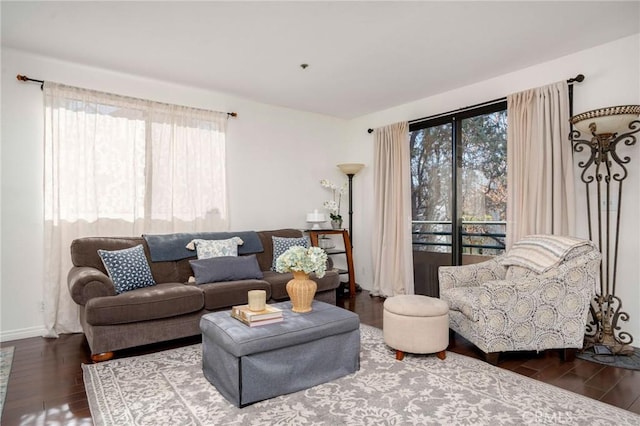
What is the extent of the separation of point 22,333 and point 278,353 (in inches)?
106

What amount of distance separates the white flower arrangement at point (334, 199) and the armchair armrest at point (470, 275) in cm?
213

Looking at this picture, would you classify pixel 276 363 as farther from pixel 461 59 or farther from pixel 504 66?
pixel 504 66

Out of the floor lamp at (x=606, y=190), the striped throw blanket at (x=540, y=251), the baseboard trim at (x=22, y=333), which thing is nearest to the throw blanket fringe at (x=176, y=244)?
the baseboard trim at (x=22, y=333)

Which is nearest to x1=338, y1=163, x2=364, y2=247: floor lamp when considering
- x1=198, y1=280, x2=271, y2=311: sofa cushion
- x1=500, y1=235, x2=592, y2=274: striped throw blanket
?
x1=198, y1=280, x2=271, y2=311: sofa cushion

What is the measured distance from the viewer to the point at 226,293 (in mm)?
3303

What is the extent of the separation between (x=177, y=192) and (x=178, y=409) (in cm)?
260

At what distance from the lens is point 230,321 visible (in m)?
2.38

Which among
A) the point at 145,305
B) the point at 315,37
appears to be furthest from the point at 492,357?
the point at 315,37

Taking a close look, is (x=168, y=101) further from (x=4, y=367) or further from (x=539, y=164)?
(x=539, y=164)

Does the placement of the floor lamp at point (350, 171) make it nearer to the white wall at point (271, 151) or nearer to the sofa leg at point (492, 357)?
the white wall at point (271, 151)

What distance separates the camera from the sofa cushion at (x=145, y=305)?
2738mm

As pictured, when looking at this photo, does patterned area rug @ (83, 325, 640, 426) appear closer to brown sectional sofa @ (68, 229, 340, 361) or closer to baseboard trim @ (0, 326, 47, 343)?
brown sectional sofa @ (68, 229, 340, 361)

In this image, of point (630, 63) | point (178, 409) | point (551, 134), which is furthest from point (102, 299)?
point (630, 63)

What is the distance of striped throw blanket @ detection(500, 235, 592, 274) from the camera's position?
9.20 ft
